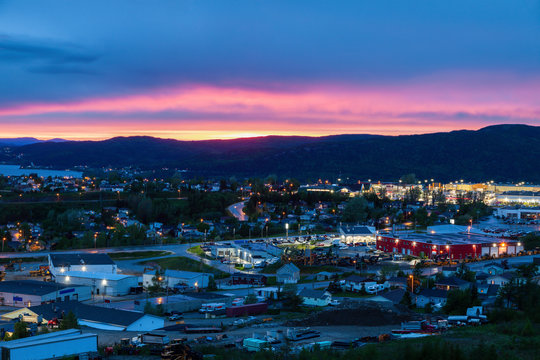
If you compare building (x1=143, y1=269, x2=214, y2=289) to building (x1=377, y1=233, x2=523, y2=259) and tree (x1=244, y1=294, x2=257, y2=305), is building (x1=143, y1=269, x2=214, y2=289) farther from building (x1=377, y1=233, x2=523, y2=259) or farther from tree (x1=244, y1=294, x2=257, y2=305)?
building (x1=377, y1=233, x2=523, y2=259)

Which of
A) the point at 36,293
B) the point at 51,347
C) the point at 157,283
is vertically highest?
the point at 51,347

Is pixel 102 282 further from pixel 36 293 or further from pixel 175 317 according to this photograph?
pixel 175 317

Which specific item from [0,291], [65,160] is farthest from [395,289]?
[65,160]

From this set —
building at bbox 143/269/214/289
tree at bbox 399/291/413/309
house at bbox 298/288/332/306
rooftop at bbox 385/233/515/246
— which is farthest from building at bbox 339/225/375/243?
tree at bbox 399/291/413/309

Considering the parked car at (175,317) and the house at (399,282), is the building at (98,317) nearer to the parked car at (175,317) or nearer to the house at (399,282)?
the parked car at (175,317)

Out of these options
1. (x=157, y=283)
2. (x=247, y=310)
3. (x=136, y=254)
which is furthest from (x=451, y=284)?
(x=136, y=254)

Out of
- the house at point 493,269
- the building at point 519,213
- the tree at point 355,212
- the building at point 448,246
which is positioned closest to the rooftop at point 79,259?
the building at point 448,246
